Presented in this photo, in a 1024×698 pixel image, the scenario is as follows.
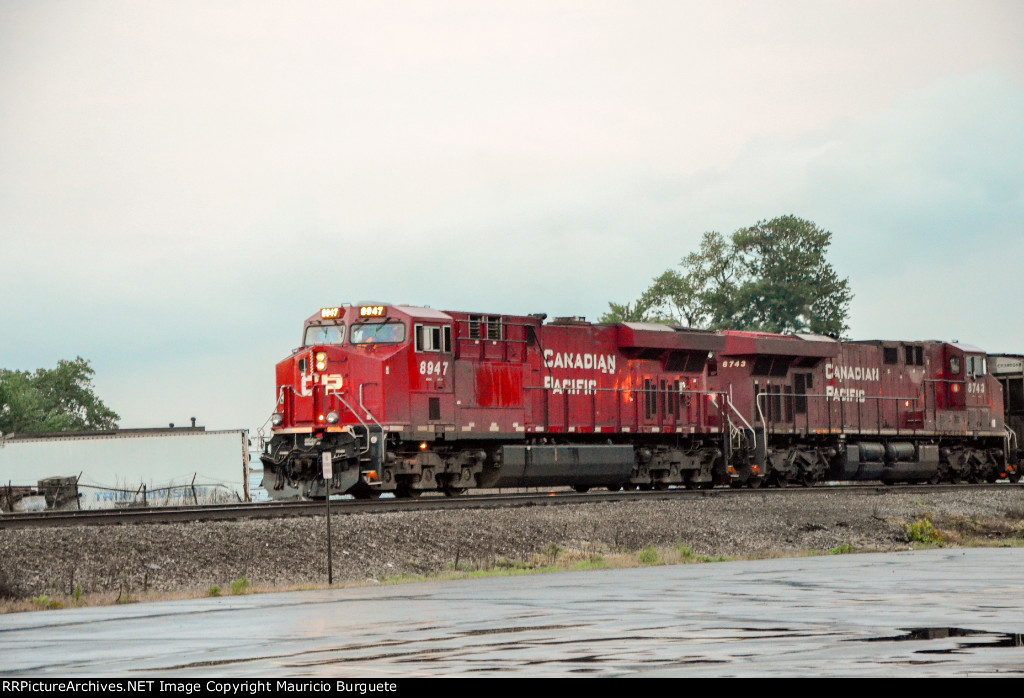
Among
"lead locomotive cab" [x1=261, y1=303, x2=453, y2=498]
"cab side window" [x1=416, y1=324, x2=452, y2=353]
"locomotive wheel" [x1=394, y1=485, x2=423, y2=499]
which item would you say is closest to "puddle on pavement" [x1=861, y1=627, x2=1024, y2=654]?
"lead locomotive cab" [x1=261, y1=303, x2=453, y2=498]

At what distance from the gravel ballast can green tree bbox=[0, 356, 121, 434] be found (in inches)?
3151

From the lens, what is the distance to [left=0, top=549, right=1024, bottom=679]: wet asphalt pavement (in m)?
8.73

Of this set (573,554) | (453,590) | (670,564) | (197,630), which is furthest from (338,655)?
(573,554)

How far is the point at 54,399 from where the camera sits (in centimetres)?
10425

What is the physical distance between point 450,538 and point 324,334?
797 cm

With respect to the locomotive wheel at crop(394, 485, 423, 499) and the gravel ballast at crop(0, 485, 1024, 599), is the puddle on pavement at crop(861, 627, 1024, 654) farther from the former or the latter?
the locomotive wheel at crop(394, 485, 423, 499)

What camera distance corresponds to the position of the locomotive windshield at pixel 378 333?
28109 millimetres

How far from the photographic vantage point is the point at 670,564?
20.6 meters

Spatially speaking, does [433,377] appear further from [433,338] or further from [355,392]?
[355,392]

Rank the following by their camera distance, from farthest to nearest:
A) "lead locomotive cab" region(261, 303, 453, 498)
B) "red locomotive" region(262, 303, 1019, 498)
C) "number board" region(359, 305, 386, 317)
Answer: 1. "number board" region(359, 305, 386, 317)
2. "red locomotive" region(262, 303, 1019, 498)
3. "lead locomotive cab" region(261, 303, 453, 498)

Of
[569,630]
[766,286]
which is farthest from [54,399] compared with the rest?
[569,630]

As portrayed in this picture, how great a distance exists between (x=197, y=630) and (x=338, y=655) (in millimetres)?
2862

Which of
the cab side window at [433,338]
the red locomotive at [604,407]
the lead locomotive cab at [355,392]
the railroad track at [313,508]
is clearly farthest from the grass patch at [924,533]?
the cab side window at [433,338]

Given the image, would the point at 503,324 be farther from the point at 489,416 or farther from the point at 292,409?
the point at 292,409
